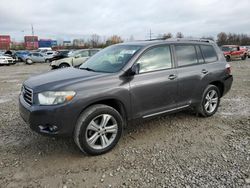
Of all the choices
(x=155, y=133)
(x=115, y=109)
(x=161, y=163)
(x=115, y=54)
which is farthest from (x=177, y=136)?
(x=115, y=54)

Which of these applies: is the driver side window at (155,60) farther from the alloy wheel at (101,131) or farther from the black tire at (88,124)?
the alloy wheel at (101,131)

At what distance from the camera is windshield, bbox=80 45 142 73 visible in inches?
144

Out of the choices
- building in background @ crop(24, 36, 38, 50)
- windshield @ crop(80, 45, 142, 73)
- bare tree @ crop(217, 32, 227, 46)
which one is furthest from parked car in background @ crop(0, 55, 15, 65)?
bare tree @ crop(217, 32, 227, 46)

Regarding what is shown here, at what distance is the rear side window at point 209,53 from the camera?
15.4ft

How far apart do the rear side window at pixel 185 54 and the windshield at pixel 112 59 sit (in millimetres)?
871

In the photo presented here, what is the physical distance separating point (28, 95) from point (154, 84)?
2.01 meters

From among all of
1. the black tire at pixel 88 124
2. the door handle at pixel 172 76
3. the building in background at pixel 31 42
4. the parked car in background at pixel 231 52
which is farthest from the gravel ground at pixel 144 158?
the building in background at pixel 31 42

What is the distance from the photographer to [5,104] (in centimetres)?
611

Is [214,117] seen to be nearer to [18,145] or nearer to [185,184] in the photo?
[185,184]

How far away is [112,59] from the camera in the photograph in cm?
400

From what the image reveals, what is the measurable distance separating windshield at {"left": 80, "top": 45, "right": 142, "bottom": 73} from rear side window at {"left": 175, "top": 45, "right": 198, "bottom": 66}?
0.87 meters

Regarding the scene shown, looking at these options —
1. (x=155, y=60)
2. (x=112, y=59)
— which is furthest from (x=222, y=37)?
(x=112, y=59)

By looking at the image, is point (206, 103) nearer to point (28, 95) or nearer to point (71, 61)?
point (28, 95)

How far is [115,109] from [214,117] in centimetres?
259
